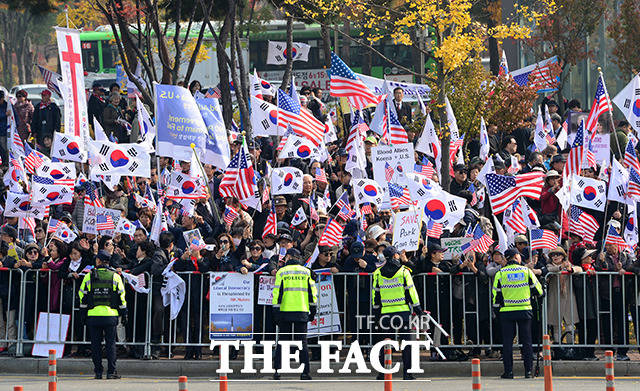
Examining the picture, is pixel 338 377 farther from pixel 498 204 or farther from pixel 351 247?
pixel 498 204

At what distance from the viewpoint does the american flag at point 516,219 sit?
722 inches

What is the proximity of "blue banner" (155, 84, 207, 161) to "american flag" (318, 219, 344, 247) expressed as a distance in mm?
2716

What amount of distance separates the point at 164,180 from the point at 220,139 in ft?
6.88

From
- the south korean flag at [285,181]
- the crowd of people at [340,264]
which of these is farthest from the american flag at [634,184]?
the south korean flag at [285,181]

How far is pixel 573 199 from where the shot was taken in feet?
61.4

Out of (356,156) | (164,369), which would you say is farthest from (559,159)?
(164,369)

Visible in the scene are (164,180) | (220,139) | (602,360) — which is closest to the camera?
(602,360)

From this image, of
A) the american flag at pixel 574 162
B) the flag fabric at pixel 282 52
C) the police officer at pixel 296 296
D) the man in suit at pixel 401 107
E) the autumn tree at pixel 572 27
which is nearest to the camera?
the police officer at pixel 296 296

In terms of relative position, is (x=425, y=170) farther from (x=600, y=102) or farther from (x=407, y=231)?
(x=407, y=231)

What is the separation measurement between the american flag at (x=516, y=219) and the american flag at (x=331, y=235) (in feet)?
8.30

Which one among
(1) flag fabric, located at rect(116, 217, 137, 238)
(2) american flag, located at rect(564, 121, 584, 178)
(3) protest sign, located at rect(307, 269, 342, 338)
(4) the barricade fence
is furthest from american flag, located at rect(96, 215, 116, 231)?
(2) american flag, located at rect(564, 121, 584, 178)

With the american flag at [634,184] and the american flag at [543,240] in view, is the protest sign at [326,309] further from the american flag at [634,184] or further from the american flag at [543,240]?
the american flag at [634,184]

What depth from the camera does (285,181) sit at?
20.1m

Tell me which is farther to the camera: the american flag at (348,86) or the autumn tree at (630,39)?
the autumn tree at (630,39)
